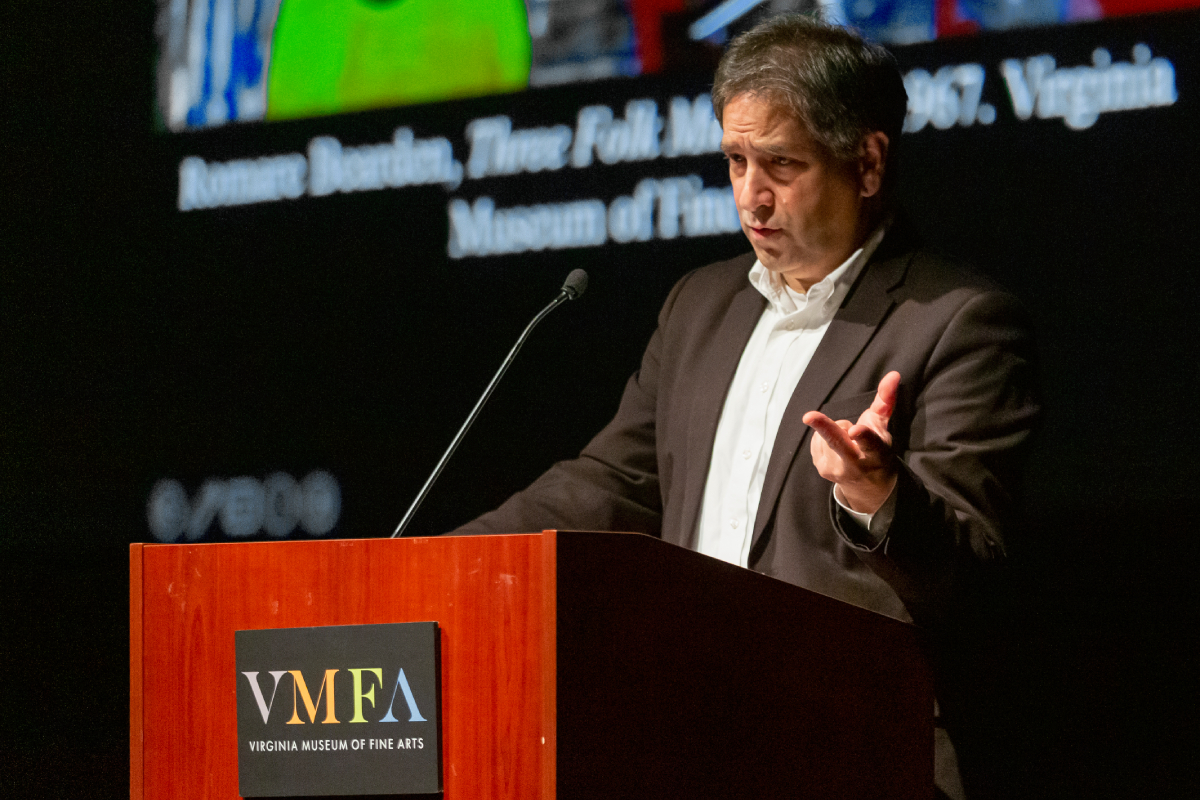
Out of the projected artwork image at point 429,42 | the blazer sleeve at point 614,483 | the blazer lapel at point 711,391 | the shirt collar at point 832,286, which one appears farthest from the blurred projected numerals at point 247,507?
the shirt collar at point 832,286

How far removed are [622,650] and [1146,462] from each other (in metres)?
1.69

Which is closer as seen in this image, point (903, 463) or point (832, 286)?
point (903, 463)

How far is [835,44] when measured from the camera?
6.33ft

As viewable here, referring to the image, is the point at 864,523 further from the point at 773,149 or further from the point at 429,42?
the point at 429,42

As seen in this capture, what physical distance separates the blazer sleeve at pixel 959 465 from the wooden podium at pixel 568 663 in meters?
0.10

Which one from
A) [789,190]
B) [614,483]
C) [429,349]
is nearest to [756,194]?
[789,190]

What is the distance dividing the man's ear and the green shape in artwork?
4.67 feet

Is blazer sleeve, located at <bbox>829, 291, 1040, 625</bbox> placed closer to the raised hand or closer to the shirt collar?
the raised hand

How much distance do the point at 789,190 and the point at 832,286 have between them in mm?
180

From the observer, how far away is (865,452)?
1.40 metres

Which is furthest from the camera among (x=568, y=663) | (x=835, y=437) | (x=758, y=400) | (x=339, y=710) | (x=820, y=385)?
(x=758, y=400)

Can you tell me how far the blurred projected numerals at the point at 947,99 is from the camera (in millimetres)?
2689

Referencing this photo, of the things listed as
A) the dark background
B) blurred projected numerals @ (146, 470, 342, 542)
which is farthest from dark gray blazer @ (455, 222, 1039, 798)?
blurred projected numerals @ (146, 470, 342, 542)

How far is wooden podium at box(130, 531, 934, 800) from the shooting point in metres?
1.17
